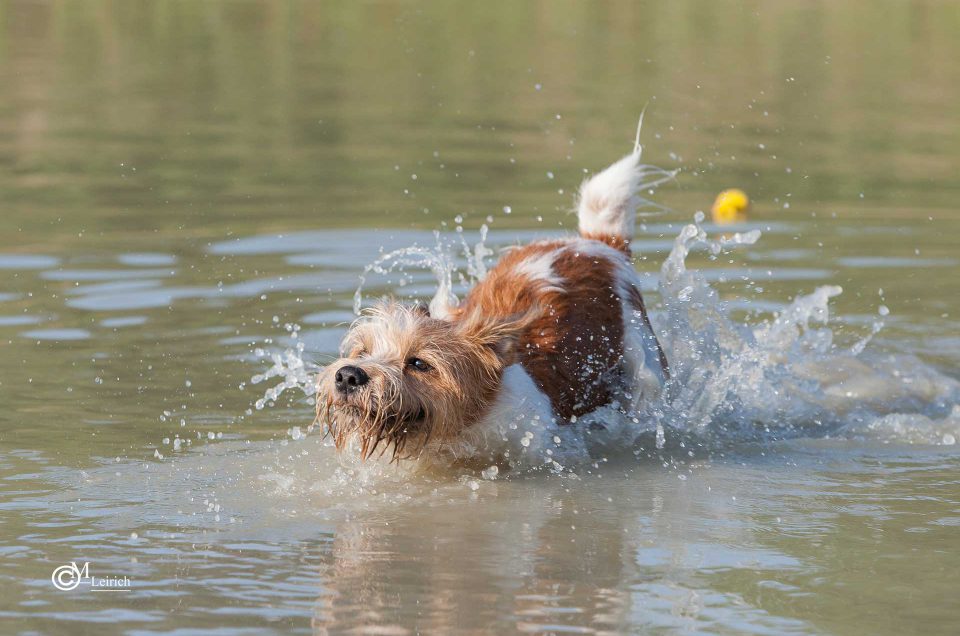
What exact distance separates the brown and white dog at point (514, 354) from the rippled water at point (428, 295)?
26 cm

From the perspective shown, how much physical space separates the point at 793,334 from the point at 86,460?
3.76 m

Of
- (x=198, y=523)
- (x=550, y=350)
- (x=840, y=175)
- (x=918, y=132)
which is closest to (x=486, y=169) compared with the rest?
(x=840, y=175)

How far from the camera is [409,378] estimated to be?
5.64m

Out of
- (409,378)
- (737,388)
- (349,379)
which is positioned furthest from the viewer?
(737,388)

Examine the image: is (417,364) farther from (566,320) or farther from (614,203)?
(614,203)

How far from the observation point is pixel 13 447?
610 cm

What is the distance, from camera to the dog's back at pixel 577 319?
6230mm

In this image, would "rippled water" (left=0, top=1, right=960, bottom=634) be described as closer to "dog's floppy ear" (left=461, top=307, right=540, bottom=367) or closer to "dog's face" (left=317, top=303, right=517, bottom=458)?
"dog's face" (left=317, top=303, right=517, bottom=458)

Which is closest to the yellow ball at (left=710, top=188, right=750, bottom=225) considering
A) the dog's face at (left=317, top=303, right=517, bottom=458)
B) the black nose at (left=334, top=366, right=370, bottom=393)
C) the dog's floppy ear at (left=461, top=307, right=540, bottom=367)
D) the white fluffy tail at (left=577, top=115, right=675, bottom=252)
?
the white fluffy tail at (left=577, top=115, right=675, bottom=252)

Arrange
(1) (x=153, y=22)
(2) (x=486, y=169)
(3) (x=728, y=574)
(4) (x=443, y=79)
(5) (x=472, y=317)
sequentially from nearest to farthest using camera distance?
(3) (x=728, y=574) → (5) (x=472, y=317) → (2) (x=486, y=169) → (4) (x=443, y=79) → (1) (x=153, y=22)

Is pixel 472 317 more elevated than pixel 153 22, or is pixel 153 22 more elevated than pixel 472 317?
pixel 153 22

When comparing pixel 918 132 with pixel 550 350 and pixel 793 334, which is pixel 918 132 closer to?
pixel 793 334
